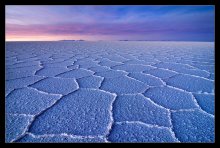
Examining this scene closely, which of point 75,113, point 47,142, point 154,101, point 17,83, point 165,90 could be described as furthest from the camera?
point 17,83

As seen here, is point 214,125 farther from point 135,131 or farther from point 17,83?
point 17,83

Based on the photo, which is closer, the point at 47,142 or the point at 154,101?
the point at 47,142

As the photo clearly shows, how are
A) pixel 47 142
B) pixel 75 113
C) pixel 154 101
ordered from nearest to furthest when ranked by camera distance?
pixel 47 142 < pixel 75 113 < pixel 154 101

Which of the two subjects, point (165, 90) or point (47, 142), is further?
point (165, 90)

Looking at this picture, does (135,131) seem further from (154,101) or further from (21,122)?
(21,122)
